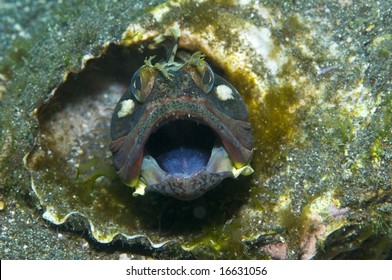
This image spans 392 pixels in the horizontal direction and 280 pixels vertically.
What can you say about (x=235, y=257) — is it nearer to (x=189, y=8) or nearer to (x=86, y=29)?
(x=189, y=8)

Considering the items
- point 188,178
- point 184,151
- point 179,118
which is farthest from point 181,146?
point 188,178

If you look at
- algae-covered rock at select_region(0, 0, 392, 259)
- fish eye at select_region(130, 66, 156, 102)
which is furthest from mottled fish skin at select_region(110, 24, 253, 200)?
algae-covered rock at select_region(0, 0, 392, 259)

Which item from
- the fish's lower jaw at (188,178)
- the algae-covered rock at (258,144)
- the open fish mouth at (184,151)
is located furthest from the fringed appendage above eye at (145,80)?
the algae-covered rock at (258,144)

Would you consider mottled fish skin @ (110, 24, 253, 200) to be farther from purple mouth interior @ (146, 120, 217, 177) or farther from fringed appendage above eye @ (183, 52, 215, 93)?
purple mouth interior @ (146, 120, 217, 177)

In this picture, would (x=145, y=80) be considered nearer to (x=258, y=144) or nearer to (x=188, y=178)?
(x=188, y=178)

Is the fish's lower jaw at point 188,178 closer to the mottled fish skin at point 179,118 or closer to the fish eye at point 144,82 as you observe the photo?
the mottled fish skin at point 179,118

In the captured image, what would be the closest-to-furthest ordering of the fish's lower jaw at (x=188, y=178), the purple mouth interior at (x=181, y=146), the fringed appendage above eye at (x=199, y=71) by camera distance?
the fish's lower jaw at (x=188, y=178), the fringed appendage above eye at (x=199, y=71), the purple mouth interior at (x=181, y=146)
